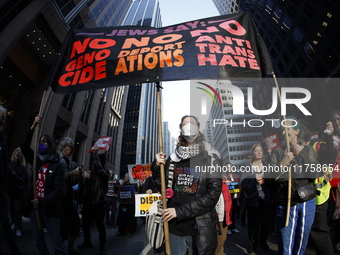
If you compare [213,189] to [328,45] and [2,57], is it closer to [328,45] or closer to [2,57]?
[2,57]

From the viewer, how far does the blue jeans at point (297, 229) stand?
8.73 ft

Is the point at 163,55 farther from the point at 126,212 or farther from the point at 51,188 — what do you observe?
the point at 126,212

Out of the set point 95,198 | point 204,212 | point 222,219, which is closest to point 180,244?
point 204,212

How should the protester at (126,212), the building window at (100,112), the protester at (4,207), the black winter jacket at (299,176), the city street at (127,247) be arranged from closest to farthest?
the black winter jacket at (299,176) → the protester at (4,207) → the city street at (127,247) → the protester at (126,212) → the building window at (100,112)

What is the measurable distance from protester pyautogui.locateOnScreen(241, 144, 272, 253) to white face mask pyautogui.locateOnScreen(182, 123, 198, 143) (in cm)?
250

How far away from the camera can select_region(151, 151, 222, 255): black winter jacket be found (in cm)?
218

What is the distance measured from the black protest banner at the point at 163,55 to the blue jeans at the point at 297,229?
1803 mm

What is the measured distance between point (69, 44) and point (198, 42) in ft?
6.65

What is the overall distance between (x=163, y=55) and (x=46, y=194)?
2717mm

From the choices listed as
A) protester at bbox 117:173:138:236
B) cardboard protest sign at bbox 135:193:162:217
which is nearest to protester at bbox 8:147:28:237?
protester at bbox 117:173:138:236

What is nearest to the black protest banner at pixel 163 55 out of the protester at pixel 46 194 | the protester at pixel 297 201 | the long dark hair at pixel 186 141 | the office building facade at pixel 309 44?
the long dark hair at pixel 186 141

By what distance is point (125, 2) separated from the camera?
42.5m

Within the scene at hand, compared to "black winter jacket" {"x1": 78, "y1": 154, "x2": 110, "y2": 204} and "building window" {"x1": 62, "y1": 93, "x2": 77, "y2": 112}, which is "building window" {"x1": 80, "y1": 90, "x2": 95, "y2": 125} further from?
"black winter jacket" {"x1": 78, "y1": 154, "x2": 110, "y2": 204}

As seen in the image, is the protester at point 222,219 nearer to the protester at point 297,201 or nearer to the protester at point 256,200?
the protester at point 256,200
